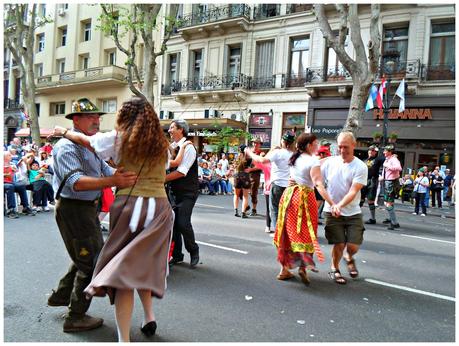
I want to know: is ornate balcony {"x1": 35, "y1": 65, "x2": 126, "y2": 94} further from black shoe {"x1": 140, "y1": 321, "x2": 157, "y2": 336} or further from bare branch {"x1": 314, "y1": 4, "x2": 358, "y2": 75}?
black shoe {"x1": 140, "y1": 321, "x2": 157, "y2": 336}

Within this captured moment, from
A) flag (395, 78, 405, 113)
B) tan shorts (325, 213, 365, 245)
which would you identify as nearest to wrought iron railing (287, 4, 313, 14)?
flag (395, 78, 405, 113)

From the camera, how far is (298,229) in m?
4.46

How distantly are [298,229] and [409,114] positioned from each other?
16.4m

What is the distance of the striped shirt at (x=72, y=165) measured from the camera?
2.84 m

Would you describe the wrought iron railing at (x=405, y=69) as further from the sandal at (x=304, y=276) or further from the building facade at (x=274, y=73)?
the sandal at (x=304, y=276)

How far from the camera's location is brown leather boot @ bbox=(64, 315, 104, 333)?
309 cm

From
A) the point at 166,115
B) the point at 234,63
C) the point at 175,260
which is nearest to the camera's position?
the point at 175,260

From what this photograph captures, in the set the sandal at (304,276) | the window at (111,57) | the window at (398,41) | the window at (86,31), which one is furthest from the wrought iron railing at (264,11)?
the sandal at (304,276)

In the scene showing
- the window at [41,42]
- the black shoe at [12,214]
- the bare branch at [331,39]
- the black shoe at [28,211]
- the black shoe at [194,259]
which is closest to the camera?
the black shoe at [194,259]

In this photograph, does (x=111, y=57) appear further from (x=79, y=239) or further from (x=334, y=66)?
(x=79, y=239)

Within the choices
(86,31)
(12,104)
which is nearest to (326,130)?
(86,31)

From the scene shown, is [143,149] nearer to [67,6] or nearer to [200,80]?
[200,80]

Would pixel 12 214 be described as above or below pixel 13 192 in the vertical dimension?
below

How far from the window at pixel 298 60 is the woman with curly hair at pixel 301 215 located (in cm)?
1771
